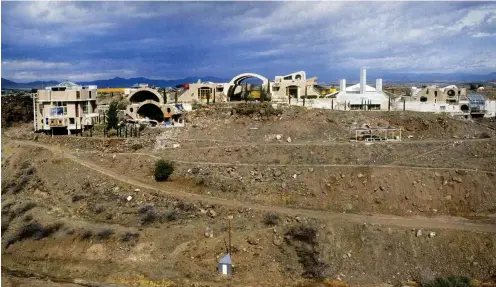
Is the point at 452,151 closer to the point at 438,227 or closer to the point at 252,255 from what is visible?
the point at 438,227

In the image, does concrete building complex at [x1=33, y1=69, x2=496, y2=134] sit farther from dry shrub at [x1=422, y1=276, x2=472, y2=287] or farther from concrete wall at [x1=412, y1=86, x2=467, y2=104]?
dry shrub at [x1=422, y1=276, x2=472, y2=287]

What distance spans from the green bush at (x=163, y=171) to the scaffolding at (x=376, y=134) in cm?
1814

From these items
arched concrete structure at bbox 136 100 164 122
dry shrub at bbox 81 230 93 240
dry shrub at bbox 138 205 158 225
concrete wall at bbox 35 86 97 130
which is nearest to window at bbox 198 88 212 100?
arched concrete structure at bbox 136 100 164 122

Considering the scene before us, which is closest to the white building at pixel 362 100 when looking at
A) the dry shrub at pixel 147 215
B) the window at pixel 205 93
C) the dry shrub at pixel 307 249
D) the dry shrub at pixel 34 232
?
the window at pixel 205 93

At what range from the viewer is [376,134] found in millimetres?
48344

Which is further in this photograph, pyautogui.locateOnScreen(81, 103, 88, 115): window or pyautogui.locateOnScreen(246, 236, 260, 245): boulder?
pyautogui.locateOnScreen(81, 103, 88, 115): window

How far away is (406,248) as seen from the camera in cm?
3194

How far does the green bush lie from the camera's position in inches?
1619

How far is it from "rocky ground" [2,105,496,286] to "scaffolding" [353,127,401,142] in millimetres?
2023

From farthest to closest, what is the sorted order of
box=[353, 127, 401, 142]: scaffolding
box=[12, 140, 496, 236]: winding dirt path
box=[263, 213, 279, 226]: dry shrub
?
1. box=[353, 127, 401, 142]: scaffolding
2. box=[263, 213, 279, 226]: dry shrub
3. box=[12, 140, 496, 236]: winding dirt path

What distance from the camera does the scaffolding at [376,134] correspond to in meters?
47.1

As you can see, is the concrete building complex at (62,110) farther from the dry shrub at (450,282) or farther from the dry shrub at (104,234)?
the dry shrub at (450,282)

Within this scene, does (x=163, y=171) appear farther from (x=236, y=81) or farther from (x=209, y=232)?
(x=236, y=81)

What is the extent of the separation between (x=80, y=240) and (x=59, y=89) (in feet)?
93.9
